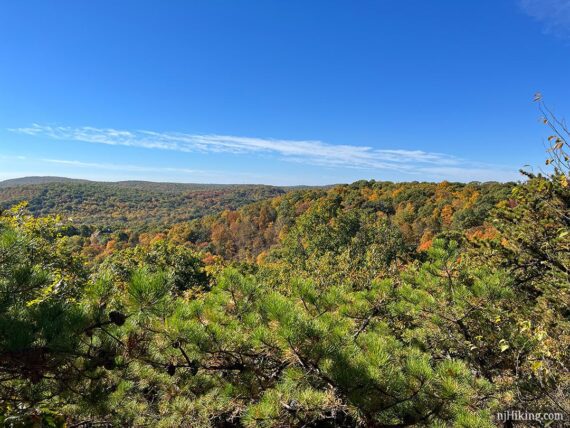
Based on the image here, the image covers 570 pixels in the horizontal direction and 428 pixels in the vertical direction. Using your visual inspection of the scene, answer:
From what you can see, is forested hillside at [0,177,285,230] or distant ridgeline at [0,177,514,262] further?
forested hillside at [0,177,285,230]

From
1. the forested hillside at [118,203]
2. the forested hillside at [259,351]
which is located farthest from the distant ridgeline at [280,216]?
the forested hillside at [259,351]

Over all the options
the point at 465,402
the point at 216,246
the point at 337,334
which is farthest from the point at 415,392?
the point at 216,246

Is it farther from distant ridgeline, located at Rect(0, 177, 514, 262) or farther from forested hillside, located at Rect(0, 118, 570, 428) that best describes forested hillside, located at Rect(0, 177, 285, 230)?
forested hillside, located at Rect(0, 118, 570, 428)

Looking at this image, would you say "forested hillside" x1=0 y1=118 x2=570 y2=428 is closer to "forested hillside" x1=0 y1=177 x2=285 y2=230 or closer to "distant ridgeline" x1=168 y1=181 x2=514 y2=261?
"distant ridgeline" x1=168 y1=181 x2=514 y2=261

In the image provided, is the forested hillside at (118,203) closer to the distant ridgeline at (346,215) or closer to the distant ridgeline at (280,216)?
the distant ridgeline at (280,216)

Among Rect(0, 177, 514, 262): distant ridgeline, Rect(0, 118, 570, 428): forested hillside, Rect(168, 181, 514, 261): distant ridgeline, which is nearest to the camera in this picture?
Rect(0, 118, 570, 428): forested hillside

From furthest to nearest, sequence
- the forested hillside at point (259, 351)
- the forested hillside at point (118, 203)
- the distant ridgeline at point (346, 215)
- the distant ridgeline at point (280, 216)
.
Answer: the forested hillside at point (118, 203), the distant ridgeline at point (280, 216), the distant ridgeline at point (346, 215), the forested hillside at point (259, 351)

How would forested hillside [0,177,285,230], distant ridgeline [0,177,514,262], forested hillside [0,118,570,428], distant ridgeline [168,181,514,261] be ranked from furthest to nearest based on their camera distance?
1. forested hillside [0,177,285,230]
2. distant ridgeline [0,177,514,262]
3. distant ridgeline [168,181,514,261]
4. forested hillside [0,118,570,428]

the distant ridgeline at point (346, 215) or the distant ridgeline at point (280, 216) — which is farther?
the distant ridgeline at point (280, 216)

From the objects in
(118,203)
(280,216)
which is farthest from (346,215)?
(118,203)

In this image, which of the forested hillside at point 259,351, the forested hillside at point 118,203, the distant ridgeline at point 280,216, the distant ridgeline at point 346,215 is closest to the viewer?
the forested hillside at point 259,351

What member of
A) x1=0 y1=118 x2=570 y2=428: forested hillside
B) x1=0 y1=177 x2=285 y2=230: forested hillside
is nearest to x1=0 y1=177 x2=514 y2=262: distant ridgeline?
x1=0 y1=177 x2=285 y2=230: forested hillside

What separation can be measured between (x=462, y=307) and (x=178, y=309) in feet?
10.8

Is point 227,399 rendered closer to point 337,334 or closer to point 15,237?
point 337,334
